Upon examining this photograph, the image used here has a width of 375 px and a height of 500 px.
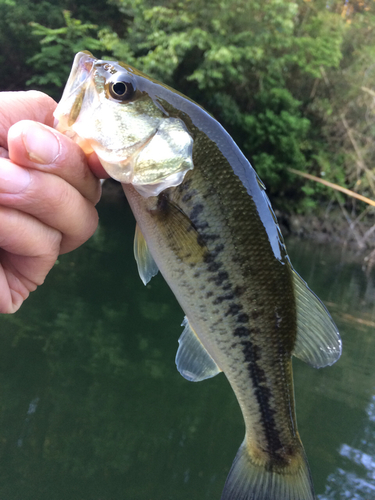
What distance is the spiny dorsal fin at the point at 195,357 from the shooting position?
5.21 feet

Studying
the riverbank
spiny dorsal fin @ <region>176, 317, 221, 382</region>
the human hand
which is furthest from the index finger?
the riverbank

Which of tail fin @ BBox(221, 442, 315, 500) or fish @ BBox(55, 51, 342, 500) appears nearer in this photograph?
fish @ BBox(55, 51, 342, 500)

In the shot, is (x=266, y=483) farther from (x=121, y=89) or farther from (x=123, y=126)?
(x=121, y=89)

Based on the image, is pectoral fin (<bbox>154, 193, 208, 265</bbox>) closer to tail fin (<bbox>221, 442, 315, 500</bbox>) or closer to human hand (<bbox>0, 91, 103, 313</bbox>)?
human hand (<bbox>0, 91, 103, 313</bbox>)

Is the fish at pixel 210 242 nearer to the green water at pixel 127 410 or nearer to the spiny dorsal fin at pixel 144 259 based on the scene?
the spiny dorsal fin at pixel 144 259

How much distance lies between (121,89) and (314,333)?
44.1 inches

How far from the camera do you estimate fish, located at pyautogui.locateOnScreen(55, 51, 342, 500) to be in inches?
54.2

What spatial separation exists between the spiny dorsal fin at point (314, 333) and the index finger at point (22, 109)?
3.69 feet

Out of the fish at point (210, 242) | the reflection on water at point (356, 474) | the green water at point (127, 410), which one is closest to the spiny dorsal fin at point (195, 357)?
the fish at point (210, 242)

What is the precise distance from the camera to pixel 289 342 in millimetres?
1560

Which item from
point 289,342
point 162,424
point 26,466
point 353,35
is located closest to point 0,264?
point 289,342

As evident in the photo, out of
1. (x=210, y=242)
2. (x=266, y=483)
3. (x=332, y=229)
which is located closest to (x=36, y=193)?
(x=210, y=242)

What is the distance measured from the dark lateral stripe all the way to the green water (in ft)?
6.68

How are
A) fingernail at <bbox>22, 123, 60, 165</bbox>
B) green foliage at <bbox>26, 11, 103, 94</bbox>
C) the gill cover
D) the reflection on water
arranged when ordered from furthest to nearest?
green foliage at <bbox>26, 11, 103, 94</bbox>, the reflection on water, the gill cover, fingernail at <bbox>22, 123, 60, 165</bbox>
